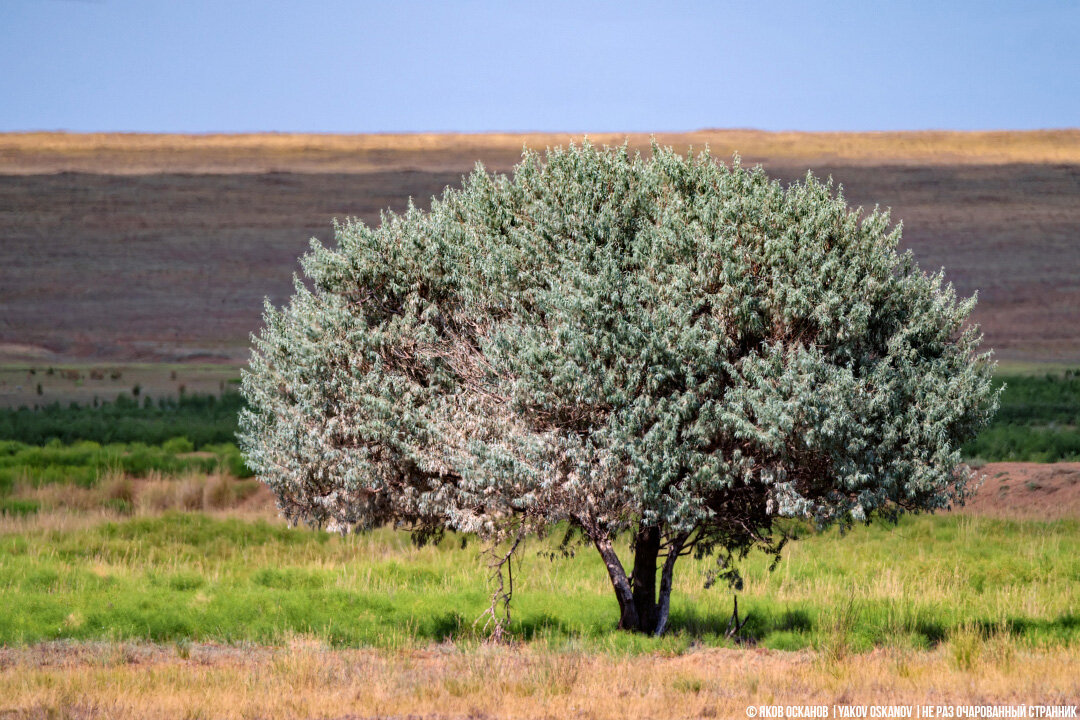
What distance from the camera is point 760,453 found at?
15.0m

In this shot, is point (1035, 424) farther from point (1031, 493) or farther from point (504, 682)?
point (504, 682)

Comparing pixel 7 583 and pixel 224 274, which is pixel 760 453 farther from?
pixel 224 274

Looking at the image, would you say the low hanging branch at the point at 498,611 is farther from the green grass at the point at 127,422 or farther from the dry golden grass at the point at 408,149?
the dry golden grass at the point at 408,149

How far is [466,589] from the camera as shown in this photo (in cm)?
2230

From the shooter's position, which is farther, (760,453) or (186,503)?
(186,503)

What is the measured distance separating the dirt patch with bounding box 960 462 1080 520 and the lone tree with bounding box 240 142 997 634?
1802 cm

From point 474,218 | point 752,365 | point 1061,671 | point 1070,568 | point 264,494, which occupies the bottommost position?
point 264,494

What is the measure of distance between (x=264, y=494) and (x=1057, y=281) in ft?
272

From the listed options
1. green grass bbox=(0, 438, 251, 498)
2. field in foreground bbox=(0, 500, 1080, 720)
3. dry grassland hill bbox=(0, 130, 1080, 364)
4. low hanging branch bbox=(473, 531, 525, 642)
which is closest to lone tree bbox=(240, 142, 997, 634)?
low hanging branch bbox=(473, 531, 525, 642)

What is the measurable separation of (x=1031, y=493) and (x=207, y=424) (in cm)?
3177

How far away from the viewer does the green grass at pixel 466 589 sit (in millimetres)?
18344

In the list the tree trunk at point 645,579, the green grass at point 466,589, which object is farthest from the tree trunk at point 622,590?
the green grass at point 466,589

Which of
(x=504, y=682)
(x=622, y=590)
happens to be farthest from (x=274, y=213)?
(x=504, y=682)

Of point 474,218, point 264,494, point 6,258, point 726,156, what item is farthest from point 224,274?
point 474,218
